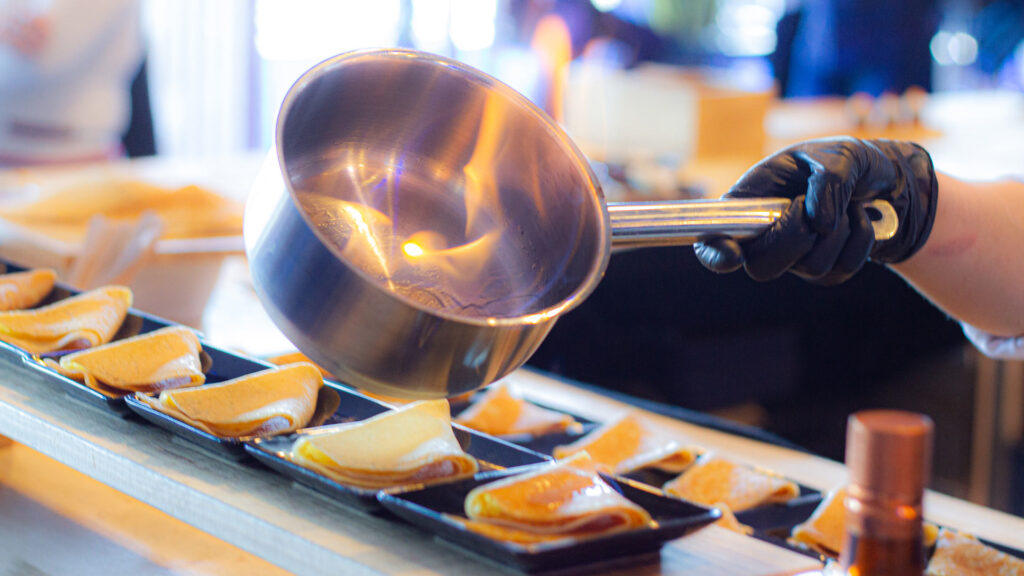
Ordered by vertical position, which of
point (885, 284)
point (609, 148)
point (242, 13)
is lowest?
point (885, 284)

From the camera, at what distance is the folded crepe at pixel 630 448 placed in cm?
107

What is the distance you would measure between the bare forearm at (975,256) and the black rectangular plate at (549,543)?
498 millimetres

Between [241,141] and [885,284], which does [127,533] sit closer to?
[885,284]

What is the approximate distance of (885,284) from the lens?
2.61 m

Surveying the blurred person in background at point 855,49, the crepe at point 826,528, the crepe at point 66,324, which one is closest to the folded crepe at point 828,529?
the crepe at point 826,528

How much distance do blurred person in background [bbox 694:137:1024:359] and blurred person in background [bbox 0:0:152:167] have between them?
2.12 metres

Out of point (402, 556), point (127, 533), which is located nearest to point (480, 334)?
point (402, 556)

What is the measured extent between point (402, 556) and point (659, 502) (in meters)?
0.17

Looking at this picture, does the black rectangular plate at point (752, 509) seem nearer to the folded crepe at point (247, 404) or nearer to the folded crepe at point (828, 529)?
the folded crepe at point (828, 529)

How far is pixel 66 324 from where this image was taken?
100 centimetres

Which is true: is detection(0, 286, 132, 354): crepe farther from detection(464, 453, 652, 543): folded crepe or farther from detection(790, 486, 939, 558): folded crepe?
detection(790, 486, 939, 558): folded crepe

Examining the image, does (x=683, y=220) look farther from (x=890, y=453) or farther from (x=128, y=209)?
(x=128, y=209)

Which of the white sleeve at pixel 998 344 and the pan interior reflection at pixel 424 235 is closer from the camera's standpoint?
the pan interior reflection at pixel 424 235

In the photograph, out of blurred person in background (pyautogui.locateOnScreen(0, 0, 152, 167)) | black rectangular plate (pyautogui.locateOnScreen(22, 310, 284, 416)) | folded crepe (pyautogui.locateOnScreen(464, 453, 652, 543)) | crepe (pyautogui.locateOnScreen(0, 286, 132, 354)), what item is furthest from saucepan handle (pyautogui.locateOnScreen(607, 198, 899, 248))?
blurred person in background (pyautogui.locateOnScreen(0, 0, 152, 167))
